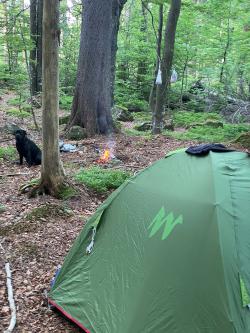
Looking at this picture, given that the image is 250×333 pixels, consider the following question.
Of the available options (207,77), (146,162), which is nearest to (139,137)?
(146,162)

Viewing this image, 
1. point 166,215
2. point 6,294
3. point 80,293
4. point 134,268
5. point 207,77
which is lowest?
point 6,294

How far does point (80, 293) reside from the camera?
11.1 feet

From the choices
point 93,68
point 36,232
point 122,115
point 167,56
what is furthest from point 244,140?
point 122,115

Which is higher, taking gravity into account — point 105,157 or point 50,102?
point 50,102

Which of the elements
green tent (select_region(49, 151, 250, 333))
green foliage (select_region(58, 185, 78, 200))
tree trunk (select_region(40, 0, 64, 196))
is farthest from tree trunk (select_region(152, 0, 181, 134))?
green tent (select_region(49, 151, 250, 333))

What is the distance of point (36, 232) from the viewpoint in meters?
4.84

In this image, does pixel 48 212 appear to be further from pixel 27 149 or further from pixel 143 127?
pixel 143 127

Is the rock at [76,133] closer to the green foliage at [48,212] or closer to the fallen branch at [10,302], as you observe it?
the green foliage at [48,212]

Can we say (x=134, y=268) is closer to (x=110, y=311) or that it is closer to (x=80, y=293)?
(x=110, y=311)

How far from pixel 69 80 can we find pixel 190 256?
55.5ft

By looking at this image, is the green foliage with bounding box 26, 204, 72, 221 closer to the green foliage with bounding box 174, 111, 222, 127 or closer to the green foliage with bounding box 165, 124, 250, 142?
the green foliage with bounding box 165, 124, 250, 142

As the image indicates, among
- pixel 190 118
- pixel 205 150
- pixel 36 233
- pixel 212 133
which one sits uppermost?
pixel 205 150

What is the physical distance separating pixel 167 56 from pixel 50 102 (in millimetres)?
6360

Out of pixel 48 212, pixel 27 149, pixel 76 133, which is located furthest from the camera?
pixel 76 133
